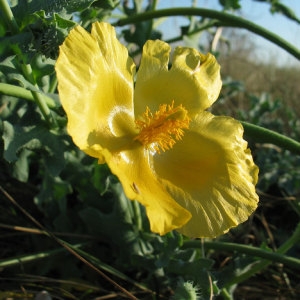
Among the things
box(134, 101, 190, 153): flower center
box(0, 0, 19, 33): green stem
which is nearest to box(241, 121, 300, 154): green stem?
box(134, 101, 190, 153): flower center

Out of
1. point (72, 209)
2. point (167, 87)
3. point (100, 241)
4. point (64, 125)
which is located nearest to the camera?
point (167, 87)

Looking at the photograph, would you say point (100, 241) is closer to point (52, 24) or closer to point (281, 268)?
point (281, 268)

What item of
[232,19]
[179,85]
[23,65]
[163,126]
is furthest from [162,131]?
[232,19]

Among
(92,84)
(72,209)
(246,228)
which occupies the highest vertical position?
(92,84)

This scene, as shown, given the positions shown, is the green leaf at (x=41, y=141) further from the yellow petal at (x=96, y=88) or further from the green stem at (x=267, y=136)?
the green stem at (x=267, y=136)

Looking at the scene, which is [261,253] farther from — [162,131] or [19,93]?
[19,93]

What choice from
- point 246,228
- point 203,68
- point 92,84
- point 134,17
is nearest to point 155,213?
point 92,84
